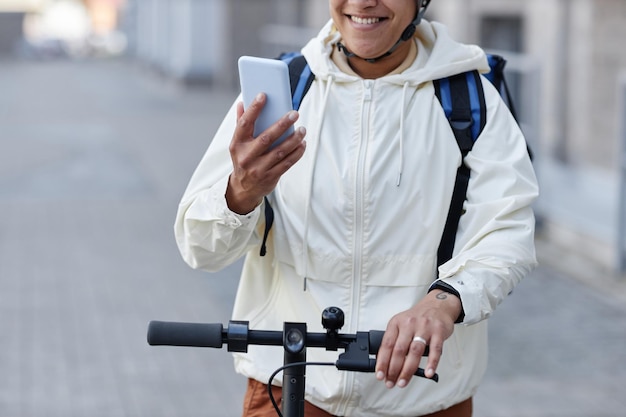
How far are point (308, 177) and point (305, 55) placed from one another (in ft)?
1.08

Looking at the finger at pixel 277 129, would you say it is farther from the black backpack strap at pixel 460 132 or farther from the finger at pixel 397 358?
the black backpack strap at pixel 460 132

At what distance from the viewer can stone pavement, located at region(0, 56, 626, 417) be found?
18.9 ft

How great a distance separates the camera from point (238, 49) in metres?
23.9

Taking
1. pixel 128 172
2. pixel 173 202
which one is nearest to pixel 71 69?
pixel 128 172

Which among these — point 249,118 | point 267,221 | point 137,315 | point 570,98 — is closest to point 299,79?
point 267,221

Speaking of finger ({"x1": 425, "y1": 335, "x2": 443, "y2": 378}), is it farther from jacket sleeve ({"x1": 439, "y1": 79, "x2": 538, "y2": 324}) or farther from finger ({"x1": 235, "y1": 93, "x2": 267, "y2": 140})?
finger ({"x1": 235, "y1": 93, "x2": 267, "y2": 140})

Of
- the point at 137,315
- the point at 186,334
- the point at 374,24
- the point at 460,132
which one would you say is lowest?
the point at 137,315

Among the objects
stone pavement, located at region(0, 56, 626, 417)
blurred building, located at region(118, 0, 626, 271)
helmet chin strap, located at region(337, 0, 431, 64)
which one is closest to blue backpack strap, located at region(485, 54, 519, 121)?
helmet chin strap, located at region(337, 0, 431, 64)

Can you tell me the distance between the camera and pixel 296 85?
9.20ft

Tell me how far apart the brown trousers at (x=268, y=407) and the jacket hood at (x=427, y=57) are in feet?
2.47

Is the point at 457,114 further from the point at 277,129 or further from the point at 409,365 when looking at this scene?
the point at 409,365

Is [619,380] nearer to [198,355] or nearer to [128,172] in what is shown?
[198,355]

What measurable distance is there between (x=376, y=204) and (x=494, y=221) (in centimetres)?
27

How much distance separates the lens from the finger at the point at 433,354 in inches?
81.7
